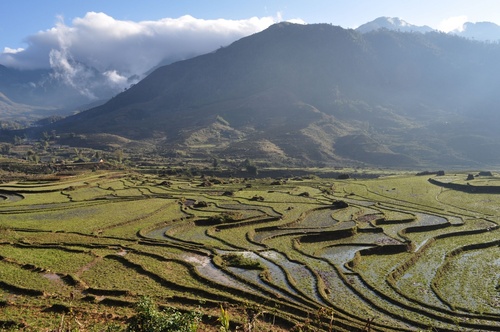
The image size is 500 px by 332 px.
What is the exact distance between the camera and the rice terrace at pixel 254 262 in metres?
31.6

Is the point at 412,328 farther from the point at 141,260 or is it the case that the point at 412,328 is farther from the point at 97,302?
the point at 141,260

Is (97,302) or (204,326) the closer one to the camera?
(204,326)

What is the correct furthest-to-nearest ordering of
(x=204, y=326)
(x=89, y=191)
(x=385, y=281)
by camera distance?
(x=89, y=191)
(x=385, y=281)
(x=204, y=326)

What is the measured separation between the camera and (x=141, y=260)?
46.0 meters

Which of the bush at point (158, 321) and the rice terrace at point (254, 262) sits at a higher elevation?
the bush at point (158, 321)

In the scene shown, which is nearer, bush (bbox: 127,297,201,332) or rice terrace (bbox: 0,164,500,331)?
bush (bbox: 127,297,201,332)

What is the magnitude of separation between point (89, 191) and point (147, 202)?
25.8 metres

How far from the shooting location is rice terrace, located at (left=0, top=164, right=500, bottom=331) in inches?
1245

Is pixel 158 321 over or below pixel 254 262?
over

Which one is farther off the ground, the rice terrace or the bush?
the bush

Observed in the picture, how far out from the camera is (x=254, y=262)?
1780 inches

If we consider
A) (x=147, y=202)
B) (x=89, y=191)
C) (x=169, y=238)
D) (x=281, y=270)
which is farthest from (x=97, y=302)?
(x=89, y=191)

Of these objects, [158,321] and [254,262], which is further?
[254,262]

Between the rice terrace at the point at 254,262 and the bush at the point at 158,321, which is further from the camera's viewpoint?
the rice terrace at the point at 254,262
